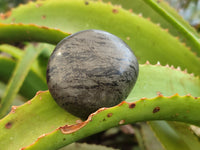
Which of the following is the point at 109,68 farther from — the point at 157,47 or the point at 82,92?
the point at 157,47

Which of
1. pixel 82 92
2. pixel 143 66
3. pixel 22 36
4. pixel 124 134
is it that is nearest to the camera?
pixel 82 92

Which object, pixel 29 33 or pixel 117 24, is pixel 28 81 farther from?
pixel 117 24

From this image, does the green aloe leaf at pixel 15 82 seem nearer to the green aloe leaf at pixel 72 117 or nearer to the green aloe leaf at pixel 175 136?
the green aloe leaf at pixel 72 117

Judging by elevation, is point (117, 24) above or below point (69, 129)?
above

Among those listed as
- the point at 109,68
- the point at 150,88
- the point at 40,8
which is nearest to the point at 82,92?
the point at 109,68

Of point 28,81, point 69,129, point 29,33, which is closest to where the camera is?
point 69,129

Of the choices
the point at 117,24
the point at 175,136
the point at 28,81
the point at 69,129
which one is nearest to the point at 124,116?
the point at 69,129

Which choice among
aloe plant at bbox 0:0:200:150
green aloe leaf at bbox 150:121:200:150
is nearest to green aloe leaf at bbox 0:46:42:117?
aloe plant at bbox 0:0:200:150
